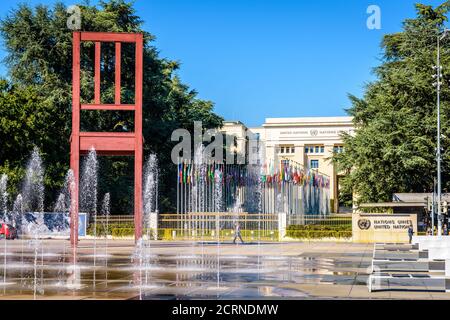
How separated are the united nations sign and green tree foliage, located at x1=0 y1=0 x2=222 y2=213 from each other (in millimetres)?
21365

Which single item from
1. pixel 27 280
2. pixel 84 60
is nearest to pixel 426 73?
pixel 84 60

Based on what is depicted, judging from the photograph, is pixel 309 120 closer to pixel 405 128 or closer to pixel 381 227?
pixel 405 128

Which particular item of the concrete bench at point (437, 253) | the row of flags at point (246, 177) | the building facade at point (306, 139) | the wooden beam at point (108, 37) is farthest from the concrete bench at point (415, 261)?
the building facade at point (306, 139)

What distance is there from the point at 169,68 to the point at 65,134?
21.1m

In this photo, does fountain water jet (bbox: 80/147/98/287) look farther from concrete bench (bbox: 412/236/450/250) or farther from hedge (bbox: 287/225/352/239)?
concrete bench (bbox: 412/236/450/250)

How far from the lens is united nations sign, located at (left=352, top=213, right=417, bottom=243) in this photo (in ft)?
156

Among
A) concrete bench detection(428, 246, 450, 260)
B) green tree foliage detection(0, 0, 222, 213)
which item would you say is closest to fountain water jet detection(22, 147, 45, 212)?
green tree foliage detection(0, 0, 222, 213)

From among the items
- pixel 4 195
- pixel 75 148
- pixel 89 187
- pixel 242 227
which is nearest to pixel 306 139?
pixel 89 187

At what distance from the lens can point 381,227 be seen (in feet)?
158

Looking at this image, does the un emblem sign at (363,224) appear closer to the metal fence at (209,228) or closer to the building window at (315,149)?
the metal fence at (209,228)

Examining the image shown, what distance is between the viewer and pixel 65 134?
59562 mm

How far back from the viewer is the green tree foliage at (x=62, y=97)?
53344 millimetres

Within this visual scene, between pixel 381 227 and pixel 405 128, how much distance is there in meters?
8.79
